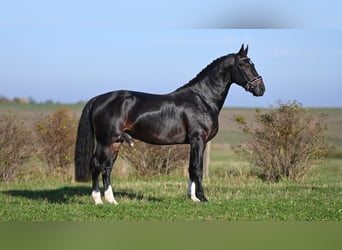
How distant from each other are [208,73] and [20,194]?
14.9 feet

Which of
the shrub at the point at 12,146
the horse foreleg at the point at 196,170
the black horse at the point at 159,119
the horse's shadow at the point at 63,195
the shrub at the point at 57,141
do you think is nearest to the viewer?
the black horse at the point at 159,119

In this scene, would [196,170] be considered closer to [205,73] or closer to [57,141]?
[205,73]

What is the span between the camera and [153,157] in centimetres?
1370

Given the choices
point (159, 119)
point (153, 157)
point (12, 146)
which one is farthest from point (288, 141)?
point (12, 146)

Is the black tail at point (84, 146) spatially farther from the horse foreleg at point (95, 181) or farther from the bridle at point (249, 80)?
the bridle at point (249, 80)

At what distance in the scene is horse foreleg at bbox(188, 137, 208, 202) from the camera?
28.3ft

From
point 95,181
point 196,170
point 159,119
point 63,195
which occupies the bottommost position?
point 63,195

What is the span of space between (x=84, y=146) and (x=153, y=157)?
17.3 ft

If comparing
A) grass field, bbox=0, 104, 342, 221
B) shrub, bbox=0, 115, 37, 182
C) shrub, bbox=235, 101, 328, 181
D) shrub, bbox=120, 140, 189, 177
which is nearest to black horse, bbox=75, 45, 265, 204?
grass field, bbox=0, 104, 342, 221

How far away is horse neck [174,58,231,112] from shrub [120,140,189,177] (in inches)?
189

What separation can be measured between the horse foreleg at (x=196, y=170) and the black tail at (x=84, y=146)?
1.76m

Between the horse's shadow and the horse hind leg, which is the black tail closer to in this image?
the horse hind leg

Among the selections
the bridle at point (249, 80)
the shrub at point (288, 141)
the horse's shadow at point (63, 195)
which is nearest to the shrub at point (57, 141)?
the horse's shadow at point (63, 195)

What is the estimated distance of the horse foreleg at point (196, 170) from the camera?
28.3 ft
